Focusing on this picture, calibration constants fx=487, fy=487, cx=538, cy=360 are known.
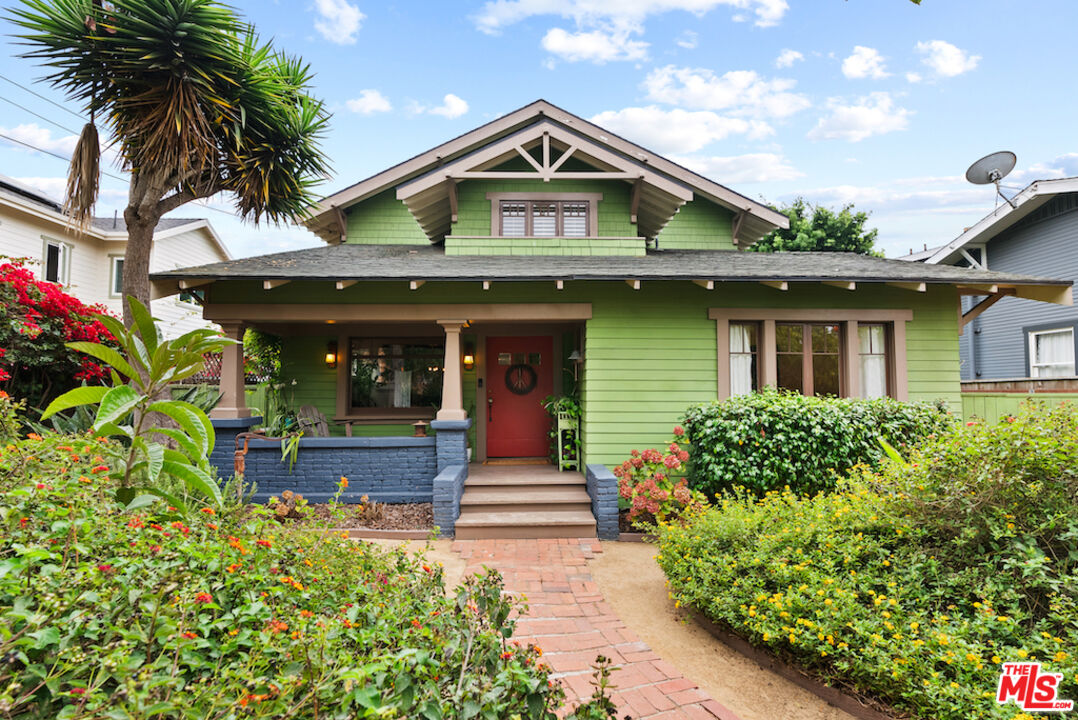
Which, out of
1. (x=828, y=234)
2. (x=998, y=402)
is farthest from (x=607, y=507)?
(x=828, y=234)

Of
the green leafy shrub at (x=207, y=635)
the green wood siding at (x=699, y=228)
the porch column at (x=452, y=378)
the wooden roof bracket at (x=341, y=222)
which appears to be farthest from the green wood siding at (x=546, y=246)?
the green leafy shrub at (x=207, y=635)

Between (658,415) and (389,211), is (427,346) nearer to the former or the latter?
(389,211)

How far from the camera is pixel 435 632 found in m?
1.94

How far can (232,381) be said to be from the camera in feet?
24.7

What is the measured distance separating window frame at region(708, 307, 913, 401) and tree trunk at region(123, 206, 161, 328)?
8.57m

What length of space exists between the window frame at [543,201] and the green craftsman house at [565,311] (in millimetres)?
35

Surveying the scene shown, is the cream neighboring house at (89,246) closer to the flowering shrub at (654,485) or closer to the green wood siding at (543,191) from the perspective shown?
the green wood siding at (543,191)

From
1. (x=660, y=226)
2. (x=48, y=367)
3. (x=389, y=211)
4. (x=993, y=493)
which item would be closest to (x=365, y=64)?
(x=389, y=211)

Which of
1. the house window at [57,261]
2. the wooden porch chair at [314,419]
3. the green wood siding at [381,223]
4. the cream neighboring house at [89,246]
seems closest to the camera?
the wooden porch chair at [314,419]

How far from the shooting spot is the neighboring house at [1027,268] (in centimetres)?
1203

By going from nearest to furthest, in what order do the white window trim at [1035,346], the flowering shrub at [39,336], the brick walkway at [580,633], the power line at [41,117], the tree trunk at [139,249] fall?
the brick walkway at [580,633] → the flowering shrub at [39,336] → the tree trunk at [139,249] → the white window trim at [1035,346] → the power line at [41,117]

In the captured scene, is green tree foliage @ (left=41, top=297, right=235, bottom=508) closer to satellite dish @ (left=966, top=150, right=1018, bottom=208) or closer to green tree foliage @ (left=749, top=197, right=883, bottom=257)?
→ satellite dish @ (left=966, top=150, right=1018, bottom=208)

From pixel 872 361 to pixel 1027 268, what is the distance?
956 centimetres

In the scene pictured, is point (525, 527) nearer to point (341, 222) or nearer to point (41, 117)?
point (341, 222)
